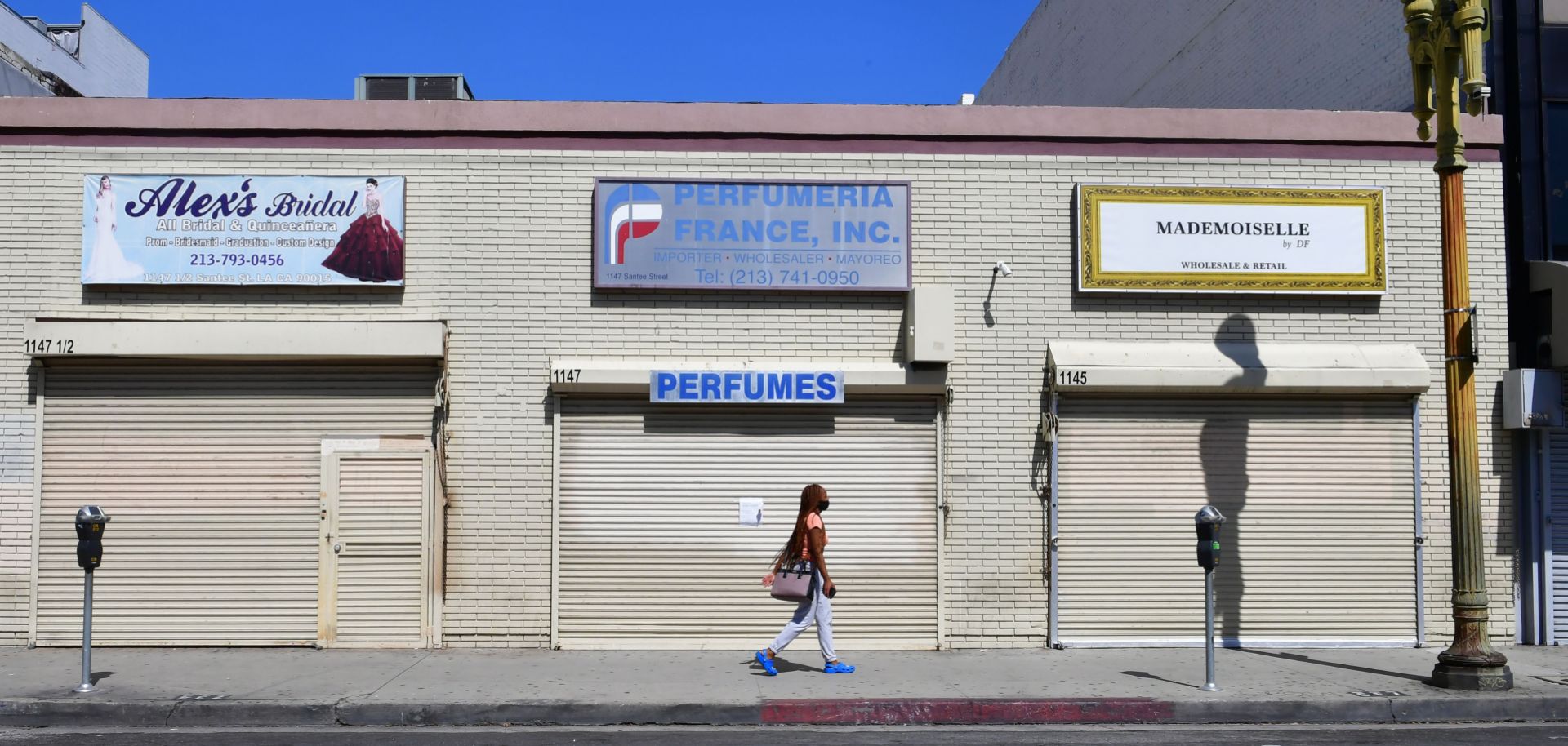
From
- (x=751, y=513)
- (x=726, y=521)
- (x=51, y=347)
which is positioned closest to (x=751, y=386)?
(x=751, y=513)

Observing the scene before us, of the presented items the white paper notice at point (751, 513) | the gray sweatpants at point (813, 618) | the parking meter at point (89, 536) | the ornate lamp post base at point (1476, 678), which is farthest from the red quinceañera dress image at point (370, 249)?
the ornate lamp post base at point (1476, 678)

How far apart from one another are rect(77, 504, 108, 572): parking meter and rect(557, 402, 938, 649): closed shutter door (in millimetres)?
3723

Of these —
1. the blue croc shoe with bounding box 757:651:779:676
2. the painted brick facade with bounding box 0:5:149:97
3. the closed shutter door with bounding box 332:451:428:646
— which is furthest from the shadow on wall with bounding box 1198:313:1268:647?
the painted brick facade with bounding box 0:5:149:97

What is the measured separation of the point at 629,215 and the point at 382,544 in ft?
11.9

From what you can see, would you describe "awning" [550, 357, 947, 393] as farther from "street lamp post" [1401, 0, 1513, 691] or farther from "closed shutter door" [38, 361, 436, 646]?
"street lamp post" [1401, 0, 1513, 691]

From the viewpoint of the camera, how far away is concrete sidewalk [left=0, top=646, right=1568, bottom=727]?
9.10 m

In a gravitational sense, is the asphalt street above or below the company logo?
below

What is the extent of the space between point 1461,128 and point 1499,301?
5.39 feet

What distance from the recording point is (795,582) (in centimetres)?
1019

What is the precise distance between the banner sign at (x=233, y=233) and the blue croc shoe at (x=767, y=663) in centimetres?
460

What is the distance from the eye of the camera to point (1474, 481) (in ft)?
34.1

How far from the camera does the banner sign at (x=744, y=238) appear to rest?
1195 centimetres

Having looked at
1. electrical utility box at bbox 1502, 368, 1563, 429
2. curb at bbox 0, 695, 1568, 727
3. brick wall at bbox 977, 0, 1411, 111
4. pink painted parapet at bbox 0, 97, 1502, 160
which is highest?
brick wall at bbox 977, 0, 1411, 111

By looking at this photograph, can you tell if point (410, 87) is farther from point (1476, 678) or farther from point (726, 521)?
point (1476, 678)
